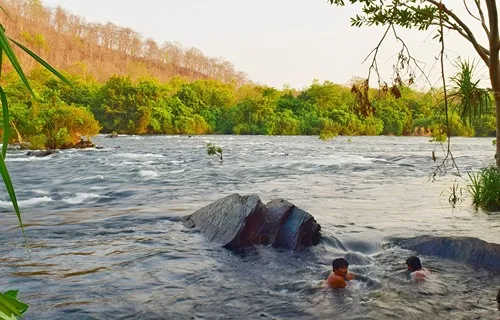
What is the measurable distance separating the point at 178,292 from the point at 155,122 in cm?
6604

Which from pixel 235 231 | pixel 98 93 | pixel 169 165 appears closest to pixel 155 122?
pixel 98 93

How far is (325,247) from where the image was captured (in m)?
8.48

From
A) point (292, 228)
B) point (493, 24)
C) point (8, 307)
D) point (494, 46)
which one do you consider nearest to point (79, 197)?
point (292, 228)

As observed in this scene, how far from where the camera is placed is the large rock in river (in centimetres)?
839

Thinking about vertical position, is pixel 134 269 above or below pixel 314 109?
below

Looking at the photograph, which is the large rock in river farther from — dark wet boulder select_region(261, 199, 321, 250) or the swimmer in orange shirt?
the swimmer in orange shirt

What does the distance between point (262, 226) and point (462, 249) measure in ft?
10.7

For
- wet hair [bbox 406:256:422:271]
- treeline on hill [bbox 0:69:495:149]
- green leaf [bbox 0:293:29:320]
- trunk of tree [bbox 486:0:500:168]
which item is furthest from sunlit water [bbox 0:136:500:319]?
treeline on hill [bbox 0:69:495:149]

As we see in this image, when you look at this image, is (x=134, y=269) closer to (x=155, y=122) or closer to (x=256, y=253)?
(x=256, y=253)

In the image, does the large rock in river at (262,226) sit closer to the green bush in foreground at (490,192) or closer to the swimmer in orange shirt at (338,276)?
the swimmer in orange shirt at (338,276)

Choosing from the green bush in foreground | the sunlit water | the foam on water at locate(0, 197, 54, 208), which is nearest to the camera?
the sunlit water

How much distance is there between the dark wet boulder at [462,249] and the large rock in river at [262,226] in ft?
5.73

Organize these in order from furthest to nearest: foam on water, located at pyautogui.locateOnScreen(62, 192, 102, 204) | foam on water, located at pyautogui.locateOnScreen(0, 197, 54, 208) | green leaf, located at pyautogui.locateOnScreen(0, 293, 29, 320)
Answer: foam on water, located at pyautogui.locateOnScreen(62, 192, 102, 204) < foam on water, located at pyautogui.locateOnScreen(0, 197, 54, 208) < green leaf, located at pyautogui.locateOnScreen(0, 293, 29, 320)

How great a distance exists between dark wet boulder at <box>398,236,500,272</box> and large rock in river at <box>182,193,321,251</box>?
1.75m
